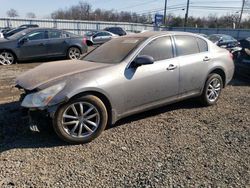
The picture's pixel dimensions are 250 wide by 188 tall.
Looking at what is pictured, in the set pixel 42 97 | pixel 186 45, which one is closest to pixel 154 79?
pixel 186 45

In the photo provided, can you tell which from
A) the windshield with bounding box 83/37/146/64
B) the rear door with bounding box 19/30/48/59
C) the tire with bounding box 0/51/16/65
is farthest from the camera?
the rear door with bounding box 19/30/48/59

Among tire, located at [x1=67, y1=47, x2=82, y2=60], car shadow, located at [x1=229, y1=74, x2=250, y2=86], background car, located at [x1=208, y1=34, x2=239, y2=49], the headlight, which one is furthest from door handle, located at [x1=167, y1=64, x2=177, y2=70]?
background car, located at [x1=208, y1=34, x2=239, y2=49]

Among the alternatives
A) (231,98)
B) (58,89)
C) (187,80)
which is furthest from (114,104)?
(231,98)

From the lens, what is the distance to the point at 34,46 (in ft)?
34.8

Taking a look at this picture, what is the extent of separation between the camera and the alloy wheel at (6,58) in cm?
1012

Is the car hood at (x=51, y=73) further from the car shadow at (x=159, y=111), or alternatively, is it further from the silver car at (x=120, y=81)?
the car shadow at (x=159, y=111)

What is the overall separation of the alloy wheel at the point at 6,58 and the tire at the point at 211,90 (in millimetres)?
7970

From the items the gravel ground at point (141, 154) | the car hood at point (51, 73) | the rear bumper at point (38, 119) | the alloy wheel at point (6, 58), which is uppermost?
the car hood at point (51, 73)

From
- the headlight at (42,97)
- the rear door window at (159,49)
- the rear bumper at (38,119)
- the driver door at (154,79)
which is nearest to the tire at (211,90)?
→ the driver door at (154,79)

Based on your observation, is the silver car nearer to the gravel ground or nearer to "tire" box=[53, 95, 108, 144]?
"tire" box=[53, 95, 108, 144]

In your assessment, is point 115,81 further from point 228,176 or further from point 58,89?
point 228,176

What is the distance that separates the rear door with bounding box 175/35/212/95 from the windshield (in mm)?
822

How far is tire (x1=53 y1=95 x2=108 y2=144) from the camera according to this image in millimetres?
3547

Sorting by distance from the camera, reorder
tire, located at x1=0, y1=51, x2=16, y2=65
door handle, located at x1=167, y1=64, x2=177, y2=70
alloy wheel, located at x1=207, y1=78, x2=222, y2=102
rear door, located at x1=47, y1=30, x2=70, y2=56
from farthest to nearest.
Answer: rear door, located at x1=47, y1=30, x2=70, y2=56, tire, located at x1=0, y1=51, x2=16, y2=65, alloy wheel, located at x1=207, y1=78, x2=222, y2=102, door handle, located at x1=167, y1=64, x2=177, y2=70
